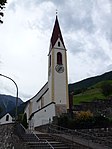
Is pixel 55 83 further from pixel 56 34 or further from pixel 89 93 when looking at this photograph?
pixel 89 93

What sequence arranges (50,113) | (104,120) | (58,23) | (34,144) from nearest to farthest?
(34,144), (104,120), (50,113), (58,23)

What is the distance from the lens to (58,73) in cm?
3719

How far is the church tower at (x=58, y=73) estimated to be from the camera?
35.5 meters

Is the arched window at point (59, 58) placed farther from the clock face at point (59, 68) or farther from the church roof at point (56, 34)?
the church roof at point (56, 34)

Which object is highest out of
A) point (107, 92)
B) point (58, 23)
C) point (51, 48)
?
point (58, 23)

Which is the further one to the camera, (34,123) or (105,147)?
(34,123)

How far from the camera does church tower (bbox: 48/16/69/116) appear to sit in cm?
3551

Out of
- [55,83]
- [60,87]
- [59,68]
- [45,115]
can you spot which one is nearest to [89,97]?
[59,68]

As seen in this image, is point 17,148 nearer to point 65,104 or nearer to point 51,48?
point 65,104

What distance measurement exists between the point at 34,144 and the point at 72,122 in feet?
24.6

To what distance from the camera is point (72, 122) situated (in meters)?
23.6

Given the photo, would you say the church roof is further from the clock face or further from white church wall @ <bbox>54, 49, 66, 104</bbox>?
the clock face

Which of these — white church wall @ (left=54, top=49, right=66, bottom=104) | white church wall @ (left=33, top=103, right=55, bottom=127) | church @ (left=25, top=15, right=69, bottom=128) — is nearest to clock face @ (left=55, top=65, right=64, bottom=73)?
church @ (left=25, top=15, right=69, bottom=128)

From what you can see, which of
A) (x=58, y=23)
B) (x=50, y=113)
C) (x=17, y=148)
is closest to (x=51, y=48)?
(x=58, y=23)
